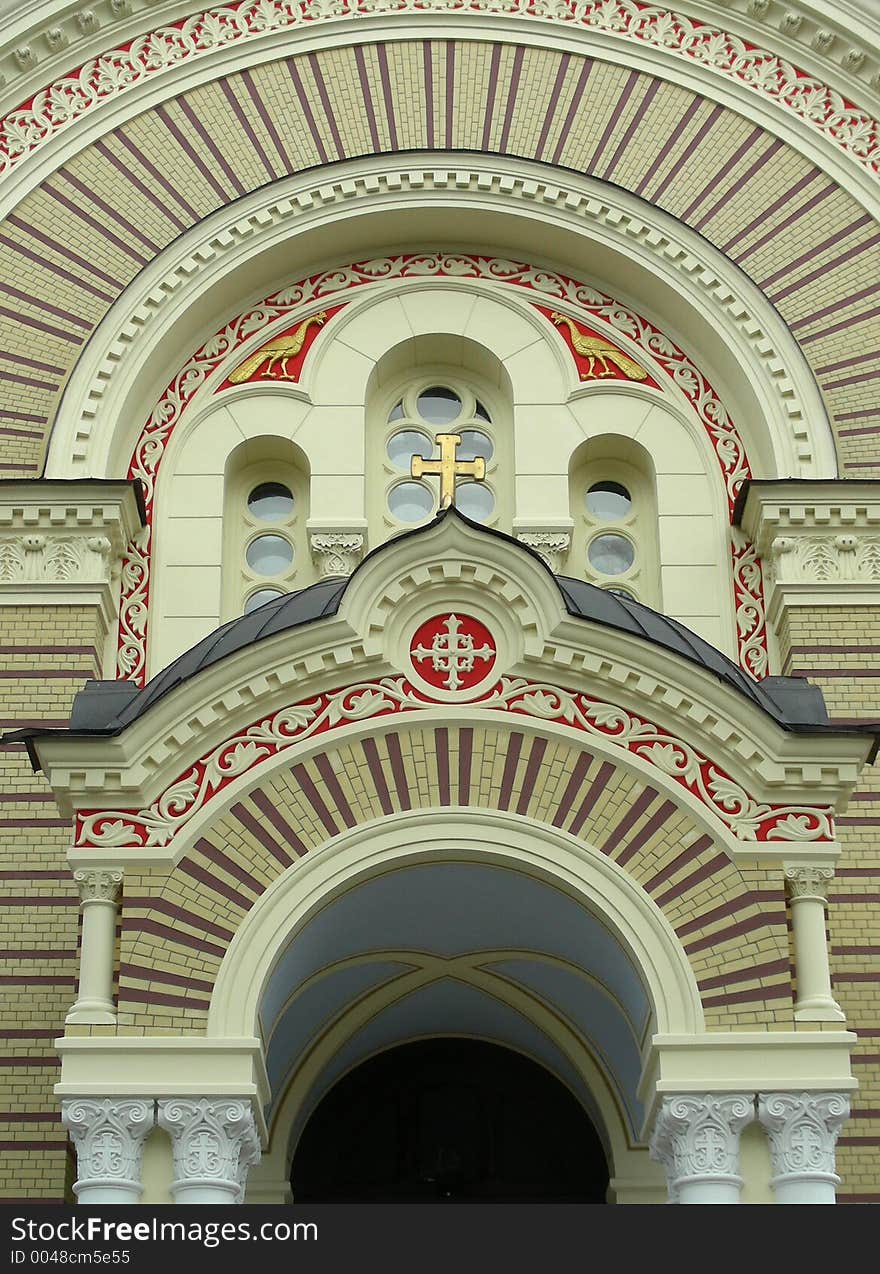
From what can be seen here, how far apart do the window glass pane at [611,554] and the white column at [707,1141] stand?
5.50 metres

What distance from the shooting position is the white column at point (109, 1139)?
11.1m

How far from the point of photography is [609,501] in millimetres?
16469

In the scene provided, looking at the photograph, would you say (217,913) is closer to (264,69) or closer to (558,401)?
(558,401)

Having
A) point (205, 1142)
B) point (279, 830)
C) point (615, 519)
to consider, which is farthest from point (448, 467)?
point (205, 1142)

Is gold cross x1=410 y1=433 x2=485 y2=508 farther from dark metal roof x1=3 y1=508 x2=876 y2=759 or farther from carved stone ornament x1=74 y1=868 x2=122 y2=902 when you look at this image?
carved stone ornament x1=74 y1=868 x2=122 y2=902

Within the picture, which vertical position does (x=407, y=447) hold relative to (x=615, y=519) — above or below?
above

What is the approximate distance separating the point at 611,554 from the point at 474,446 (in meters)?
1.36

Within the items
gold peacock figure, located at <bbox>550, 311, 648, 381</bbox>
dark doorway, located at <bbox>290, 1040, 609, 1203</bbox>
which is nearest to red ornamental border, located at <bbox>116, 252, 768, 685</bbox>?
gold peacock figure, located at <bbox>550, 311, 648, 381</bbox>

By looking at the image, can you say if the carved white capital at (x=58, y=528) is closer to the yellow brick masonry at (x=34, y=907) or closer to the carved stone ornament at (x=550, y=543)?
the yellow brick masonry at (x=34, y=907)

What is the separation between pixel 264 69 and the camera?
1720 cm

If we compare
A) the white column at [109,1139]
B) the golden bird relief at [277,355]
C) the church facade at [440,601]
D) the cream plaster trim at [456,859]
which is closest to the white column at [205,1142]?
the church facade at [440,601]

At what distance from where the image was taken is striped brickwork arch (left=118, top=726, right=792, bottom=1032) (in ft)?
37.8

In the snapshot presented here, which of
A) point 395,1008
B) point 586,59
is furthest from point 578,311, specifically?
point 395,1008

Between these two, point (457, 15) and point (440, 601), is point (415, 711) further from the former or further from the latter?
point (457, 15)
